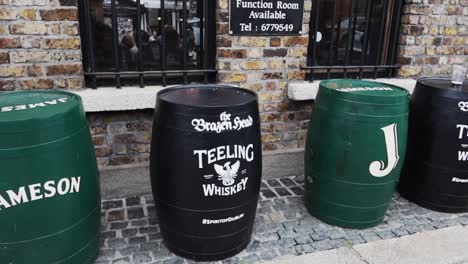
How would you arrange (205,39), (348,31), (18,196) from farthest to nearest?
(348,31) < (205,39) < (18,196)

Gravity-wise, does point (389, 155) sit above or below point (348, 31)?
below

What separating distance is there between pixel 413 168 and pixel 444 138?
0.43 metres

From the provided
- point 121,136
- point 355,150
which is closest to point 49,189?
point 121,136

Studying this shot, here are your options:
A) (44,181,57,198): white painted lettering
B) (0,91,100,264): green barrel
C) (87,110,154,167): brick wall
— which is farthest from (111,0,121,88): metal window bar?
(44,181,57,198): white painted lettering

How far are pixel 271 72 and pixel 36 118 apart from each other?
7.07 ft

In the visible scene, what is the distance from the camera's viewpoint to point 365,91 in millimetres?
2920

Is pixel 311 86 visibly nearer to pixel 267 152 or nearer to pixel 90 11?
pixel 267 152

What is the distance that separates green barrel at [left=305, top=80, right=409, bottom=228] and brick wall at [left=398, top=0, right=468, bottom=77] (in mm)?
1143

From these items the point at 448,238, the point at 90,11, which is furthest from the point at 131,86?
the point at 448,238

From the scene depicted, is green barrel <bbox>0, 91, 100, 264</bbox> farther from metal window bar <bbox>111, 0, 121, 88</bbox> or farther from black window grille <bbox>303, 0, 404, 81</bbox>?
black window grille <bbox>303, 0, 404, 81</bbox>

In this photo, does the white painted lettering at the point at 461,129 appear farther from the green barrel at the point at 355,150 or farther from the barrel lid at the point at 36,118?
the barrel lid at the point at 36,118

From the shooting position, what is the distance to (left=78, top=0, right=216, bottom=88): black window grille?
3.11 meters

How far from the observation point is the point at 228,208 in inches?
96.2

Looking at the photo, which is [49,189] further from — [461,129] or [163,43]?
[461,129]
